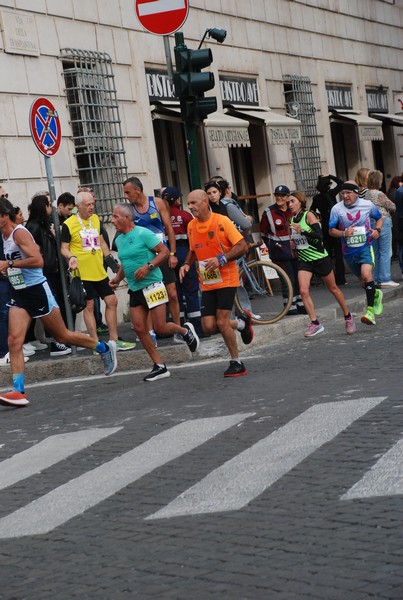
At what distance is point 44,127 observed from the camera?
547 inches

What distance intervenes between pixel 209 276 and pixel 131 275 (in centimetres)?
69

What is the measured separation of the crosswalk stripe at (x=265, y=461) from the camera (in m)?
6.75

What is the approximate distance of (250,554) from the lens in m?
5.67

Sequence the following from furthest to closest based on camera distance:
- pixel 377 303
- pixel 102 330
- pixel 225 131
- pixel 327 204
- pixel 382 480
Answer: pixel 327 204
pixel 225 131
pixel 102 330
pixel 377 303
pixel 382 480

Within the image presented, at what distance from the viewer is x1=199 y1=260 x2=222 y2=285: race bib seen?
38.2ft

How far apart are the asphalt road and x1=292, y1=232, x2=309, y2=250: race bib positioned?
2655 millimetres

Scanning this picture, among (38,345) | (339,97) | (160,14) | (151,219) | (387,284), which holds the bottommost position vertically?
(387,284)

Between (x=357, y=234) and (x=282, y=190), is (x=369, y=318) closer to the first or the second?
(x=357, y=234)

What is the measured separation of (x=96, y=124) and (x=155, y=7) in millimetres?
3518

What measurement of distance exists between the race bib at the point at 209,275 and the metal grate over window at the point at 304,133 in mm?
13709

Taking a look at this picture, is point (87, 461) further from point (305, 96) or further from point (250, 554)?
point (305, 96)

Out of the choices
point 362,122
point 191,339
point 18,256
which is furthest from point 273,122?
point 18,256

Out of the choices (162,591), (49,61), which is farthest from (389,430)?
(49,61)

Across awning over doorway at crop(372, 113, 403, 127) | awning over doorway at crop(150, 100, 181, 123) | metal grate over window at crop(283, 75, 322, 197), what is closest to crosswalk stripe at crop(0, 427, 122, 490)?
awning over doorway at crop(150, 100, 181, 123)
